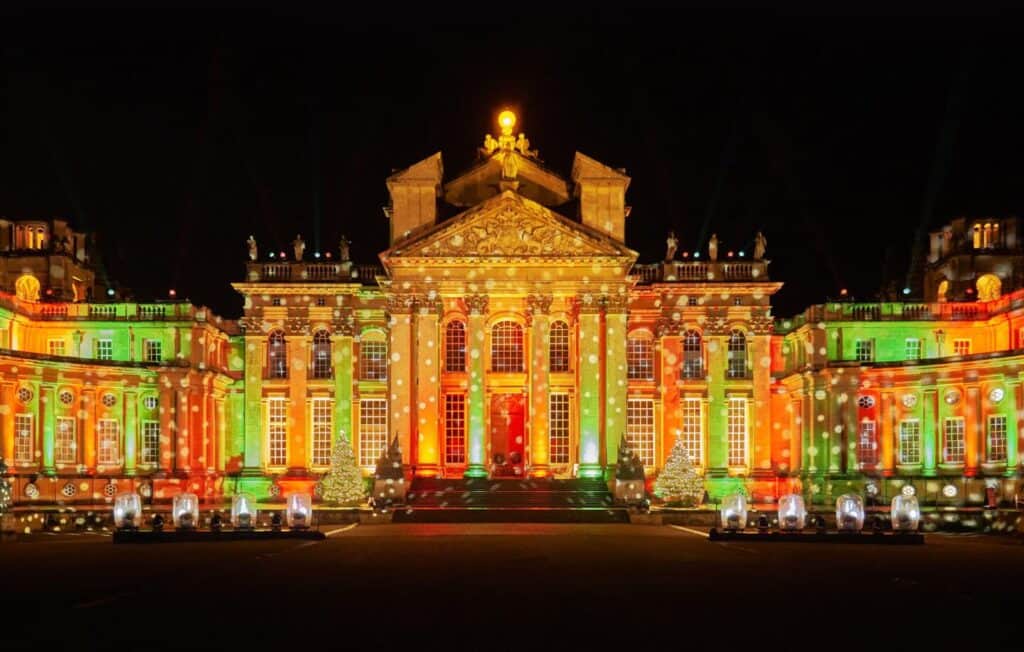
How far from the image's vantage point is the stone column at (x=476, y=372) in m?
53.4

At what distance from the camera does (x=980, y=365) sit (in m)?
53.8

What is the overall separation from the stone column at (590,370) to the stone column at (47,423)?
2151 cm

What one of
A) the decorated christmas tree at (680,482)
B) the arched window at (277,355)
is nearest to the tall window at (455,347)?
the arched window at (277,355)

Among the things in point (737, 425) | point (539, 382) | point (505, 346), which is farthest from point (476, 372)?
point (737, 425)

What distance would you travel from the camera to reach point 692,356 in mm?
58625

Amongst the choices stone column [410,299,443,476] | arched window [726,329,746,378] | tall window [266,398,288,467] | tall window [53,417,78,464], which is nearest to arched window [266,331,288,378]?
tall window [266,398,288,467]

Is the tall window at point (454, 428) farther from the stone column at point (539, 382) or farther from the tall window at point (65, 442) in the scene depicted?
→ the tall window at point (65, 442)

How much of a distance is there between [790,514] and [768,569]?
32.2ft

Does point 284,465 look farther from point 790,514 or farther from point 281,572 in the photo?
point 281,572

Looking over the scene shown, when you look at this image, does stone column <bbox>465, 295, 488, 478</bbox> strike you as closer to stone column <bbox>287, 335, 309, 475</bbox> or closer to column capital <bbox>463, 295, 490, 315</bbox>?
column capital <bbox>463, 295, 490, 315</bbox>

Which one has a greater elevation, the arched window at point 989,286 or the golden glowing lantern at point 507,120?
the golden glowing lantern at point 507,120

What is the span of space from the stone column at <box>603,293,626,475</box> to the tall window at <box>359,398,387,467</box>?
10.7 m

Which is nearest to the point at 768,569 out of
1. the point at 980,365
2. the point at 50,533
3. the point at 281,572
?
the point at 281,572

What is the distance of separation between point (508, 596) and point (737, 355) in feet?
134
